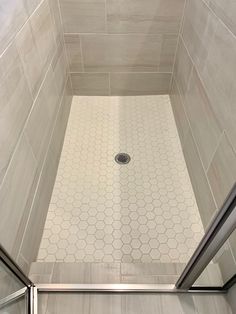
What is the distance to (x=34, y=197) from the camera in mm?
1135

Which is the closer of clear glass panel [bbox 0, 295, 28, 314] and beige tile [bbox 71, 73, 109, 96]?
clear glass panel [bbox 0, 295, 28, 314]

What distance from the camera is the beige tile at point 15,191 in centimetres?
85

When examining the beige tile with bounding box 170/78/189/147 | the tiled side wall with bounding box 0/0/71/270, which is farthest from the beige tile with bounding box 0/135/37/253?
the beige tile with bounding box 170/78/189/147

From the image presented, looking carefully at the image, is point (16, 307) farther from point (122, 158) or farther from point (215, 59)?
point (215, 59)

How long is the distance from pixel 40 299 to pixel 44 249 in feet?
0.82

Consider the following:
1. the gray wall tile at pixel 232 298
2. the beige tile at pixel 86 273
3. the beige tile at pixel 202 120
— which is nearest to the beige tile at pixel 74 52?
the beige tile at pixel 202 120

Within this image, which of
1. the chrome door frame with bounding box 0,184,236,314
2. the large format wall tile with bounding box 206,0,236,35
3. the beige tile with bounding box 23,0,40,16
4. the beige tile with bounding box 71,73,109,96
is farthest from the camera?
the beige tile with bounding box 71,73,109,96

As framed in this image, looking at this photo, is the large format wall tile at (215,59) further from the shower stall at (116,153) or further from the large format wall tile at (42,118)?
the large format wall tile at (42,118)

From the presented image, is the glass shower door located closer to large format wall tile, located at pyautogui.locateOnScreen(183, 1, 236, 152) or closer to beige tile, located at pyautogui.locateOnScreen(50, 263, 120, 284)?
beige tile, located at pyautogui.locateOnScreen(50, 263, 120, 284)

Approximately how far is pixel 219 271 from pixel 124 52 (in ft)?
4.91

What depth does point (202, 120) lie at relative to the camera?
127 centimetres

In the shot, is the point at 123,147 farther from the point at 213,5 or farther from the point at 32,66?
the point at 213,5

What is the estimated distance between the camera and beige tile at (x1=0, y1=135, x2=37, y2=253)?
849 millimetres

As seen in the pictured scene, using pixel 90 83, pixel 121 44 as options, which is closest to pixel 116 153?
pixel 90 83
